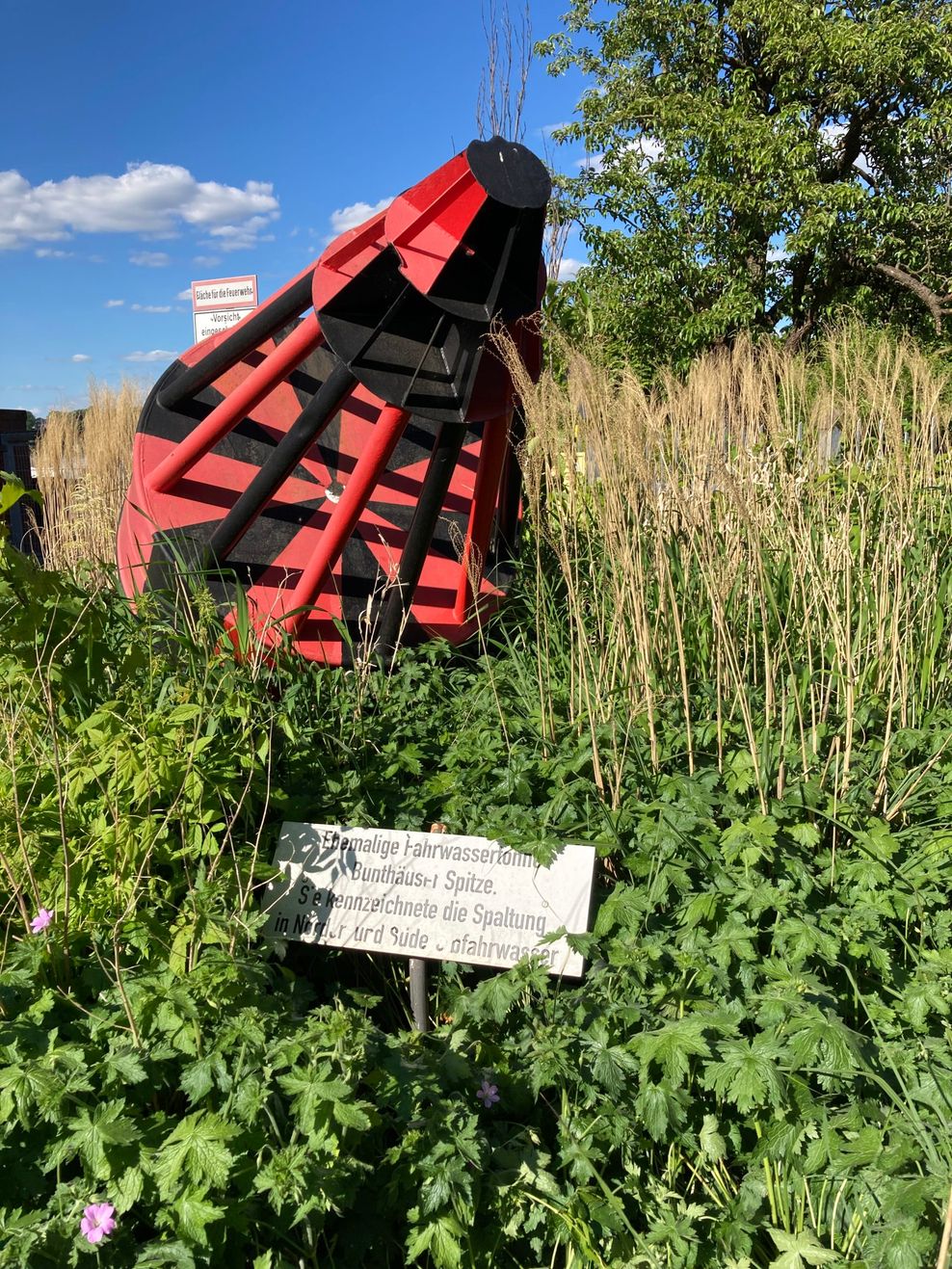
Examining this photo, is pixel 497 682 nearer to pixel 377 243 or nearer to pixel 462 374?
pixel 462 374

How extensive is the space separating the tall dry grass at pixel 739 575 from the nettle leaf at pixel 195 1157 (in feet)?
4.54

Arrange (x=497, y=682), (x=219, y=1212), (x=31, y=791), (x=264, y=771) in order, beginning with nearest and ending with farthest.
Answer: (x=219, y=1212), (x=31, y=791), (x=264, y=771), (x=497, y=682)

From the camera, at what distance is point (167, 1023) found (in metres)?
1.85

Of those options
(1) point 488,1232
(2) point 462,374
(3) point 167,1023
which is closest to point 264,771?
→ (3) point 167,1023

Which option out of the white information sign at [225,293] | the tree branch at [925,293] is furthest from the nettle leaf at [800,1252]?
the tree branch at [925,293]

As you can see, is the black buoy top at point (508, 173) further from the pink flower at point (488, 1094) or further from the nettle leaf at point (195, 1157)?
the nettle leaf at point (195, 1157)

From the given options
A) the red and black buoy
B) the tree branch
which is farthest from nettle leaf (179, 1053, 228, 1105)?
the tree branch

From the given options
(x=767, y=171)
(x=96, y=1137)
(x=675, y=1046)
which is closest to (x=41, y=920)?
(x=96, y=1137)

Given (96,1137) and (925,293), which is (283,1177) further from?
(925,293)

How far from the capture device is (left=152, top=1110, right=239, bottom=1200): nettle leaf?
5.08ft

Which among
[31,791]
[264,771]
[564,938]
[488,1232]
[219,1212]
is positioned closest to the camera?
[219,1212]

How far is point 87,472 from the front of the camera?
25.0 ft

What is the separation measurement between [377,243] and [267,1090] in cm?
300

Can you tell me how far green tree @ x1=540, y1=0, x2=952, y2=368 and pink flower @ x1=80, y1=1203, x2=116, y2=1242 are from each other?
1207 cm
